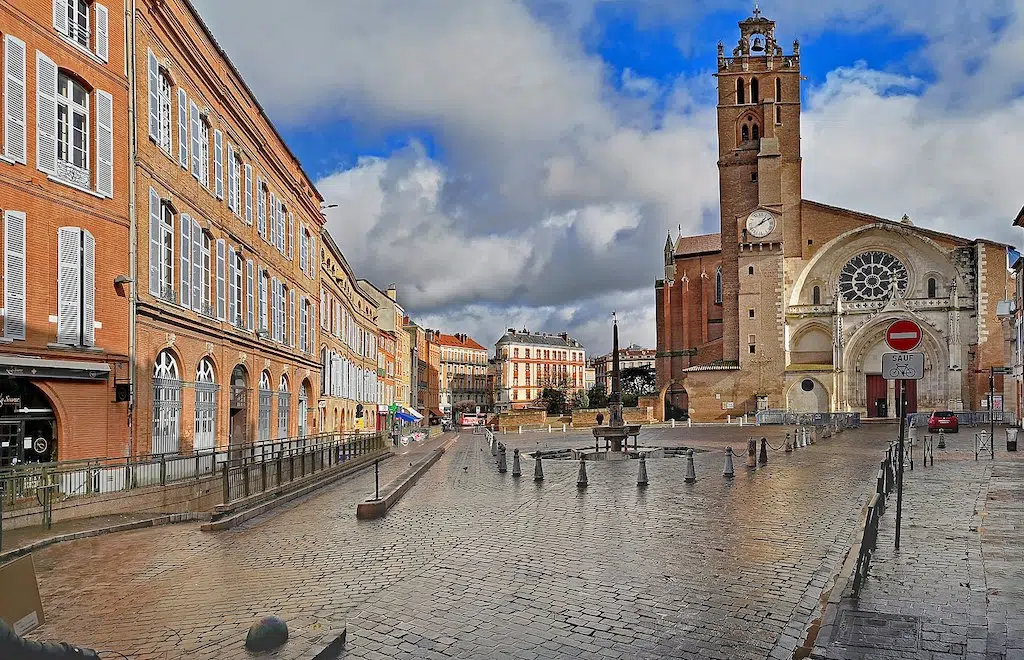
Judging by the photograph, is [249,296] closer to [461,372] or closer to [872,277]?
[872,277]

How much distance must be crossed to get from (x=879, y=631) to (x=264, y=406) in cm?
2529

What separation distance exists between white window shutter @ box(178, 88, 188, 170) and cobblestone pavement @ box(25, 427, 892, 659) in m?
10.2

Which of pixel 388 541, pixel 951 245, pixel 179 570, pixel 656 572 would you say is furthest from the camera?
pixel 951 245

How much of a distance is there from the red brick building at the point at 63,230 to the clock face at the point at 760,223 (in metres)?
56.3

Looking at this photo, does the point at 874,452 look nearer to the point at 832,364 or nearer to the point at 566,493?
the point at 566,493

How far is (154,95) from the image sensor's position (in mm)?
19578

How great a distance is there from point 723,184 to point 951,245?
59.2 ft

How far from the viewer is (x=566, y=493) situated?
58.4ft

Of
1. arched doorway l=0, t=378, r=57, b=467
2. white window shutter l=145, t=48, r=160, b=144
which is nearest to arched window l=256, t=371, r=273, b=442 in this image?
white window shutter l=145, t=48, r=160, b=144

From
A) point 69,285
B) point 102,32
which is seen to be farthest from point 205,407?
point 102,32

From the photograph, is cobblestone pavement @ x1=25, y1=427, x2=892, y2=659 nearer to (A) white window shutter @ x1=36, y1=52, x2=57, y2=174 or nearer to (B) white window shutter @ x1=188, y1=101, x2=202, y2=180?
(A) white window shutter @ x1=36, y1=52, x2=57, y2=174

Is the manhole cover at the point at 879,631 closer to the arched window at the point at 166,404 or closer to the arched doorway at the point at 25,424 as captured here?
the arched doorway at the point at 25,424

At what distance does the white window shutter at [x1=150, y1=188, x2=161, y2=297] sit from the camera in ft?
62.0

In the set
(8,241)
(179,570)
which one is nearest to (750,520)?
(179,570)
